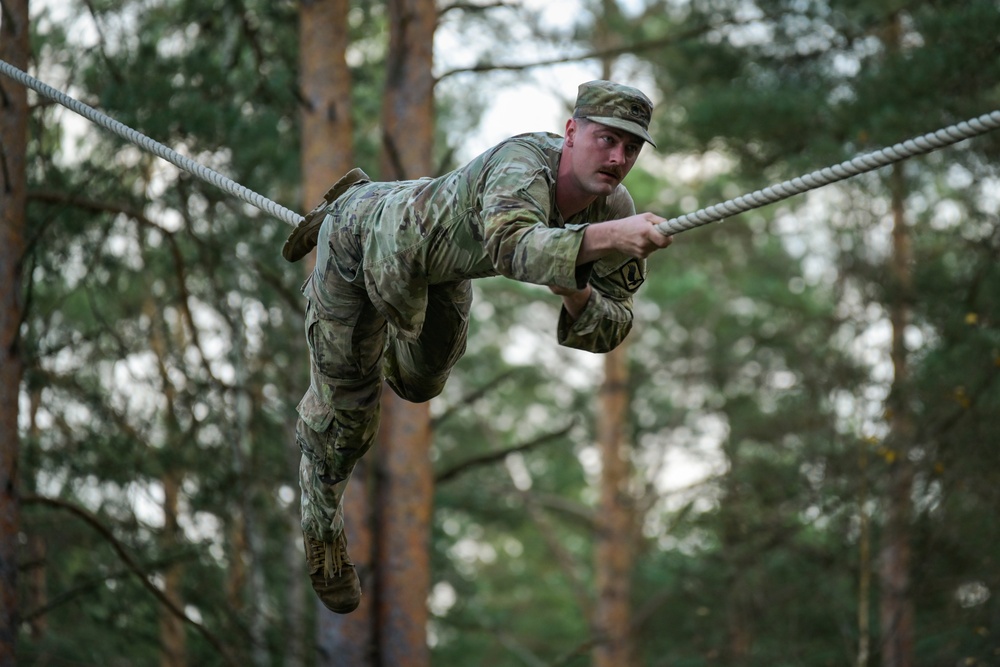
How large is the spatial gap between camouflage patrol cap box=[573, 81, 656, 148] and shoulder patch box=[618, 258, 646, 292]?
0.46 metres

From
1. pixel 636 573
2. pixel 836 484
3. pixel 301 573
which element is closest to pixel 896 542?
pixel 836 484

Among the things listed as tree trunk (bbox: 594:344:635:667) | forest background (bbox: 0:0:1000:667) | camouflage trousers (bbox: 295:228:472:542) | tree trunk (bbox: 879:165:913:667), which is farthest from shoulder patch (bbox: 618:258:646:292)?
tree trunk (bbox: 594:344:635:667)

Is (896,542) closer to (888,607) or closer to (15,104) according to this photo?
(888,607)

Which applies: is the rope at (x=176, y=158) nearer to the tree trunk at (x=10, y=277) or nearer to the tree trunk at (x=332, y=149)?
the tree trunk at (x=10, y=277)

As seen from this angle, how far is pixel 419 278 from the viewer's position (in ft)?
12.9

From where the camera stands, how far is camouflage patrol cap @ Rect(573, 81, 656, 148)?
3.63 m

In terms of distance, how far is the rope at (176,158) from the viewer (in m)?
4.55

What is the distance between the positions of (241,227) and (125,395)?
178 centimetres

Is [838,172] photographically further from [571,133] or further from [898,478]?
[898,478]

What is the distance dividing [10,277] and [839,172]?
4.43m

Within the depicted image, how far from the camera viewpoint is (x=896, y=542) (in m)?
11.1

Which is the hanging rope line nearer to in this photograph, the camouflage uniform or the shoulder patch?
the camouflage uniform

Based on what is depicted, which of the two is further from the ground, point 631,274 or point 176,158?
point 176,158

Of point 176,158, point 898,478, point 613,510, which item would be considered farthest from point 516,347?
point 176,158
